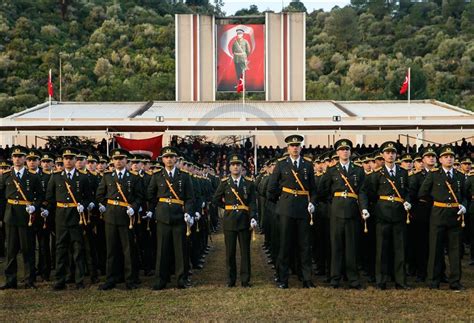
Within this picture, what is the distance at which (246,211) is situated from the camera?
11.6 meters

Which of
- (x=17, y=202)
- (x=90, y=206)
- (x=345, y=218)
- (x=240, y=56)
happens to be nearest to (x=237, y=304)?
(x=345, y=218)

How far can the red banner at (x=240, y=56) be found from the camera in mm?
41312

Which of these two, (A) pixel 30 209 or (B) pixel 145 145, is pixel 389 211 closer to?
(A) pixel 30 209

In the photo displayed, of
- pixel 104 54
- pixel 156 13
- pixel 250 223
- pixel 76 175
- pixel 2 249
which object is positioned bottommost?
pixel 2 249

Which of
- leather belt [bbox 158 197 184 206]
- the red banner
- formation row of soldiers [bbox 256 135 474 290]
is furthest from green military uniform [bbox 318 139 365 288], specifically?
the red banner

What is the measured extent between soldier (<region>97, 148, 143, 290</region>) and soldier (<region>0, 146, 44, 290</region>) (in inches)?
→ 39.6

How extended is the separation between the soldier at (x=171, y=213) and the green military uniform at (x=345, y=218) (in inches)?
83.3

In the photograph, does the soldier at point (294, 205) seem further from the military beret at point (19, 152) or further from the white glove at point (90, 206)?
the military beret at point (19, 152)

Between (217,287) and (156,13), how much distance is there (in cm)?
7661

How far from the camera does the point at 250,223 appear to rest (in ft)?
37.8

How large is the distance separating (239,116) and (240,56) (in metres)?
10.5

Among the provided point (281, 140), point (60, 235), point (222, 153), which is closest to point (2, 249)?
point (60, 235)

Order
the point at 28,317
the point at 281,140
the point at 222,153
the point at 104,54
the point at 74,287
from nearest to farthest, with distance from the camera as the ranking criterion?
the point at 28,317
the point at 74,287
the point at 222,153
the point at 281,140
the point at 104,54

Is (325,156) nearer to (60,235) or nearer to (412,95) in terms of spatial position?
(60,235)
